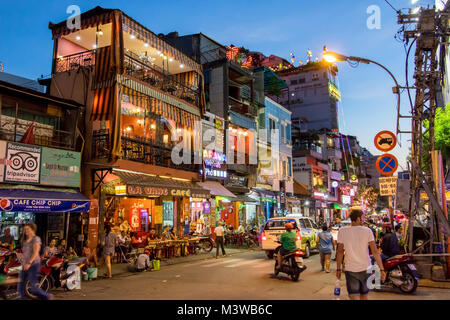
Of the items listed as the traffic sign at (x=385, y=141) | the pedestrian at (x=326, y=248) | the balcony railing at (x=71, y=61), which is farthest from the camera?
the balcony railing at (x=71, y=61)

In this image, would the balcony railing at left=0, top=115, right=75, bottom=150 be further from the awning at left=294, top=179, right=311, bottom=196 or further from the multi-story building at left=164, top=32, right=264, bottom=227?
the awning at left=294, top=179, right=311, bottom=196

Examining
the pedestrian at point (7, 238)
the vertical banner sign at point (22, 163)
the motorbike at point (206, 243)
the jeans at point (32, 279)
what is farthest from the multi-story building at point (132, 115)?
the jeans at point (32, 279)

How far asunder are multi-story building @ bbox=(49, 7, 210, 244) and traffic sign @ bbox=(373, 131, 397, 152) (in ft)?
34.1

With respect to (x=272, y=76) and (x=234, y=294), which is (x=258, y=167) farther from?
(x=234, y=294)

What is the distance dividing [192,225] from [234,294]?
15176mm

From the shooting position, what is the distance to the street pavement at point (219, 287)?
362 inches

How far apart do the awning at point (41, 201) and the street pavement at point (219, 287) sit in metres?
3.27

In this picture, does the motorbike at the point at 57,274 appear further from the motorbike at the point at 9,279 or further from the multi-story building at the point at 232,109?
the multi-story building at the point at 232,109

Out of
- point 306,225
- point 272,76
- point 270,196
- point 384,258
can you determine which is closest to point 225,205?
point 270,196

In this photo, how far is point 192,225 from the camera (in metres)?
24.3

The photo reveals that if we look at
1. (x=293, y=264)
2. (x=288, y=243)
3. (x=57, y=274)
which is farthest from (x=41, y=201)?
(x=293, y=264)

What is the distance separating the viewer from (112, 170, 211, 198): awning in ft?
55.3

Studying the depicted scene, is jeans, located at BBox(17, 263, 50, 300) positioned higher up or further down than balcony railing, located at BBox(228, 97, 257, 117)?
further down

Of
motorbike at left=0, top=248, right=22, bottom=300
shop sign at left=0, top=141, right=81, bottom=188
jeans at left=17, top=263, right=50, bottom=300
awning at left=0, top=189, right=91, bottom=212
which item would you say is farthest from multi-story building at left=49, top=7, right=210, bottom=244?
jeans at left=17, top=263, right=50, bottom=300
